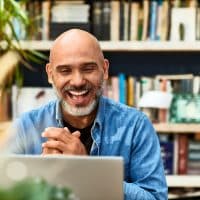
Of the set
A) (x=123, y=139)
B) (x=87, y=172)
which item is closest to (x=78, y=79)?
(x=123, y=139)

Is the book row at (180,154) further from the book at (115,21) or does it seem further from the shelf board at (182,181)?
the book at (115,21)

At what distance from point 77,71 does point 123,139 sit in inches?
10.3

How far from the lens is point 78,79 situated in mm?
1622

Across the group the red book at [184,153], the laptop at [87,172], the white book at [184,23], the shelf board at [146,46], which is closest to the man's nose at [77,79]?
the laptop at [87,172]

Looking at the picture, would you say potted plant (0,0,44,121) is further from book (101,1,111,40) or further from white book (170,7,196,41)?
white book (170,7,196,41)

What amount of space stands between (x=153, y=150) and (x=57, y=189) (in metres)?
1.11

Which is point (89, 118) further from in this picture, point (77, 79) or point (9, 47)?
point (9, 47)

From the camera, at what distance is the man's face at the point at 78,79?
1.62 metres

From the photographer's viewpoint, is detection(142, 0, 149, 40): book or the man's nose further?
detection(142, 0, 149, 40): book

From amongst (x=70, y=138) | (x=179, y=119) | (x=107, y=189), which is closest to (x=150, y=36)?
(x=179, y=119)

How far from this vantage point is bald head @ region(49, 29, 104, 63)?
164cm

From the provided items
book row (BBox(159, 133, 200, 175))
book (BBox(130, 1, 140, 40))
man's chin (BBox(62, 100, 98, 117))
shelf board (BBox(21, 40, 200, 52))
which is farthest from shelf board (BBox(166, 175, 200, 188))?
man's chin (BBox(62, 100, 98, 117))

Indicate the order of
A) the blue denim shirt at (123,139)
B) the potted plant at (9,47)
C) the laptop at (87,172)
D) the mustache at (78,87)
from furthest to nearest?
the mustache at (78,87) < the blue denim shirt at (123,139) < the laptop at (87,172) < the potted plant at (9,47)

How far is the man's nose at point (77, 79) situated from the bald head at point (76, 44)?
0.07 m
